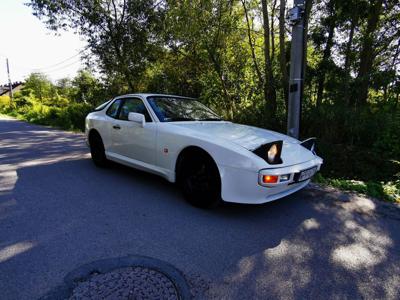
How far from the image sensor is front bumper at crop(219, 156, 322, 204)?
9.05 ft

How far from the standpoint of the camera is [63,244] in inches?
97.6

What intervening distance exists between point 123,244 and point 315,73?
7868 millimetres

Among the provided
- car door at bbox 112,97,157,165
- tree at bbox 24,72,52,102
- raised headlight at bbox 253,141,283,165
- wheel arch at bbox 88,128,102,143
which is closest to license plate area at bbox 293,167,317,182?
raised headlight at bbox 253,141,283,165

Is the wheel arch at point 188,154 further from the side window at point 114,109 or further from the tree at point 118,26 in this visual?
the tree at point 118,26

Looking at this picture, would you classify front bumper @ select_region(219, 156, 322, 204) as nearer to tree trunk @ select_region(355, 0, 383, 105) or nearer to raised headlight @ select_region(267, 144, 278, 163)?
raised headlight @ select_region(267, 144, 278, 163)

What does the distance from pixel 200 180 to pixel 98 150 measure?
2.70 m

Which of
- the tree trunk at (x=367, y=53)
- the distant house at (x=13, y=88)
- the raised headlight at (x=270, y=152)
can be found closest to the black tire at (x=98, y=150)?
the raised headlight at (x=270, y=152)

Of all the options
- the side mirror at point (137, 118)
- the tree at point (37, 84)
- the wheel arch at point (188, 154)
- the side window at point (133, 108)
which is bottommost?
the wheel arch at point (188, 154)

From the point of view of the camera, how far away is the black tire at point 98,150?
16.5 ft

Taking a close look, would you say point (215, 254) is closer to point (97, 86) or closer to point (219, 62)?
point (219, 62)

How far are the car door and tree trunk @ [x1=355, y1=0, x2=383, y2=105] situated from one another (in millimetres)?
5805

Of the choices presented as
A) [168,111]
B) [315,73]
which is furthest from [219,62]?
[168,111]

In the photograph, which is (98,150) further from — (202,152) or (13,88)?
(13,88)

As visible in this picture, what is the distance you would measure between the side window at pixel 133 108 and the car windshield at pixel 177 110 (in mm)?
140
